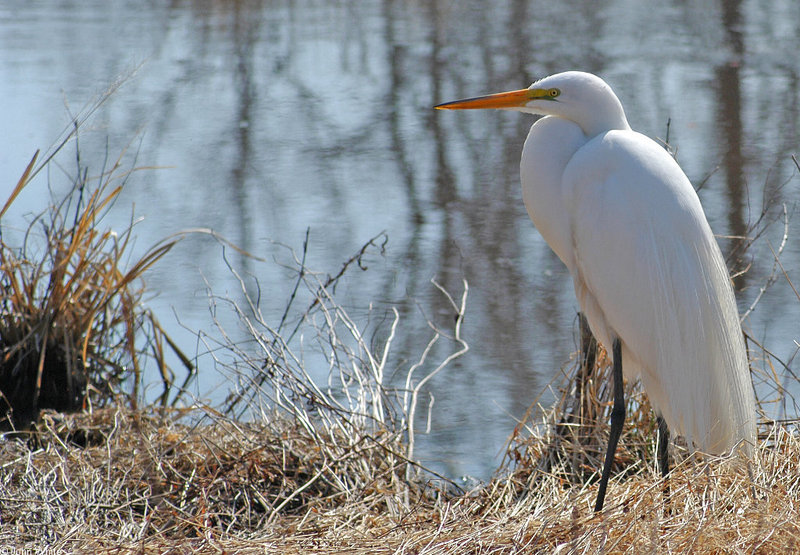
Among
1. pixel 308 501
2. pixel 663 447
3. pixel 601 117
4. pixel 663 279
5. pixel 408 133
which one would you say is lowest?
pixel 308 501

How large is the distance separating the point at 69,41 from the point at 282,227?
3.39 m

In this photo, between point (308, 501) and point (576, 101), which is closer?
point (576, 101)

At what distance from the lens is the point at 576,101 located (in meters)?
1.93

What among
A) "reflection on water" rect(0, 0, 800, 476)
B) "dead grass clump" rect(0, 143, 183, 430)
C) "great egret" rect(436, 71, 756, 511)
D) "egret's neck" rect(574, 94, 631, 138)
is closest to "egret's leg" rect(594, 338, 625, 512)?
"great egret" rect(436, 71, 756, 511)

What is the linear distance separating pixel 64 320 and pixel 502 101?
1385mm

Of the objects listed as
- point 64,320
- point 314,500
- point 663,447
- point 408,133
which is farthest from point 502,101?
point 408,133

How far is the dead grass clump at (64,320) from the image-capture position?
2.69m

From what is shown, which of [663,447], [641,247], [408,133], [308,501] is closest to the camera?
[641,247]

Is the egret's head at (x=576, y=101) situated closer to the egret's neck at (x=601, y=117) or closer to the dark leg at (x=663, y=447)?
the egret's neck at (x=601, y=117)

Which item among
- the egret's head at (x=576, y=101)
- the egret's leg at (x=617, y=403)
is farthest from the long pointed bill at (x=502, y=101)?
the egret's leg at (x=617, y=403)

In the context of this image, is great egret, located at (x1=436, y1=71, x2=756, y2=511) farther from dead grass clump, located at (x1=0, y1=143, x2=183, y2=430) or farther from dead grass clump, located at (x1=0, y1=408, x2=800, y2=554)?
dead grass clump, located at (x1=0, y1=143, x2=183, y2=430)

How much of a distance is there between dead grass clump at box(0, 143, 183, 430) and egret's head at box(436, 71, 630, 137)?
115 centimetres

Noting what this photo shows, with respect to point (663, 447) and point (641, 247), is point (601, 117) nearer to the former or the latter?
point (641, 247)

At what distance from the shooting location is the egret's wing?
1886 mm
